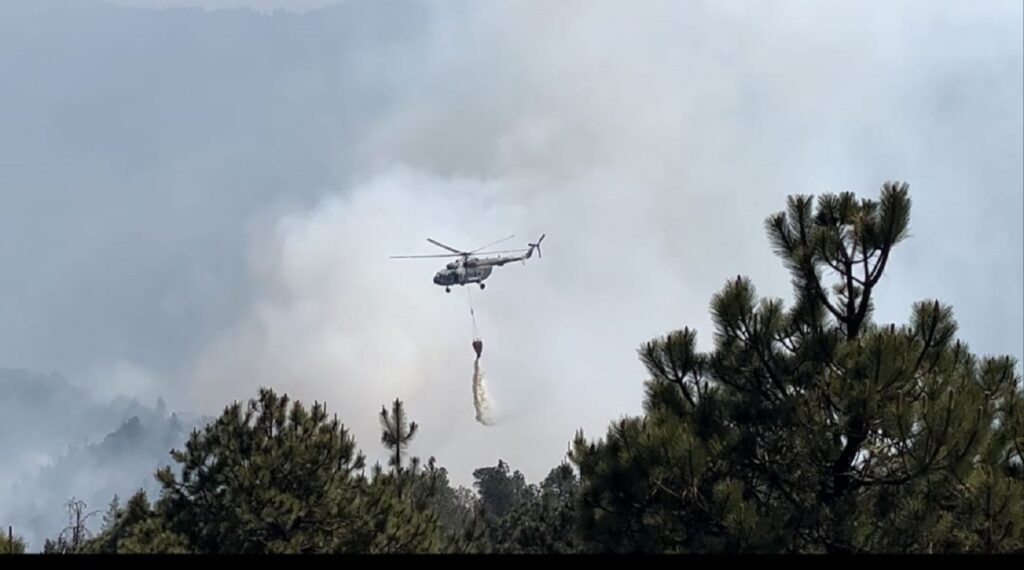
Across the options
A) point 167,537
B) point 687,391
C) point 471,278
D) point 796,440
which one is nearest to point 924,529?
point 796,440

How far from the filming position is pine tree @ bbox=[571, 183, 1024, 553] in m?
12.4

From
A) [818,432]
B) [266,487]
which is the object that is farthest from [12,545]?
[818,432]

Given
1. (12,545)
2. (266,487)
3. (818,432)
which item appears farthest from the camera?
(266,487)

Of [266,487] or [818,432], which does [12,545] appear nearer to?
[266,487]

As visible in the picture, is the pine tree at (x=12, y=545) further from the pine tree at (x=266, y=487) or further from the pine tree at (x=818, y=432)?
the pine tree at (x=818, y=432)

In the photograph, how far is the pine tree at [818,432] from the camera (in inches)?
487

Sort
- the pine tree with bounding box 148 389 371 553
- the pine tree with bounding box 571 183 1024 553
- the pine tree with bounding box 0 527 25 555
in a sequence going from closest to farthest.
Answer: the pine tree with bounding box 571 183 1024 553 → the pine tree with bounding box 0 527 25 555 → the pine tree with bounding box 148 389 371 553

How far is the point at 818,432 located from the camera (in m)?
13.0

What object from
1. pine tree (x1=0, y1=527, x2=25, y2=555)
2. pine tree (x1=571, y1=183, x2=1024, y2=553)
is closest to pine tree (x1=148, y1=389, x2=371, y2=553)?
pine tree (x1=0, y1=527, x2=25, y2=555)

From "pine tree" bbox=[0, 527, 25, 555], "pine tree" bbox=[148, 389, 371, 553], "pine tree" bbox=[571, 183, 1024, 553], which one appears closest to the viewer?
"pine tree" bbox=[571, 183, 1024, 553]

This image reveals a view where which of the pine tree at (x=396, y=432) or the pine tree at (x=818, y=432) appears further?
the pine tree at (x=396, y=432)

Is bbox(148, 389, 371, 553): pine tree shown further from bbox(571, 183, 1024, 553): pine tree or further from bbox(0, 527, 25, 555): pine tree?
bbox(571, 183, 1024, 553): pine tree

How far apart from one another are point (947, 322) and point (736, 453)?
253cm

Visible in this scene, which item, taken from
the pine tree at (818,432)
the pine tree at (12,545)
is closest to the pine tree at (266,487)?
the pine tree at (12,545)
